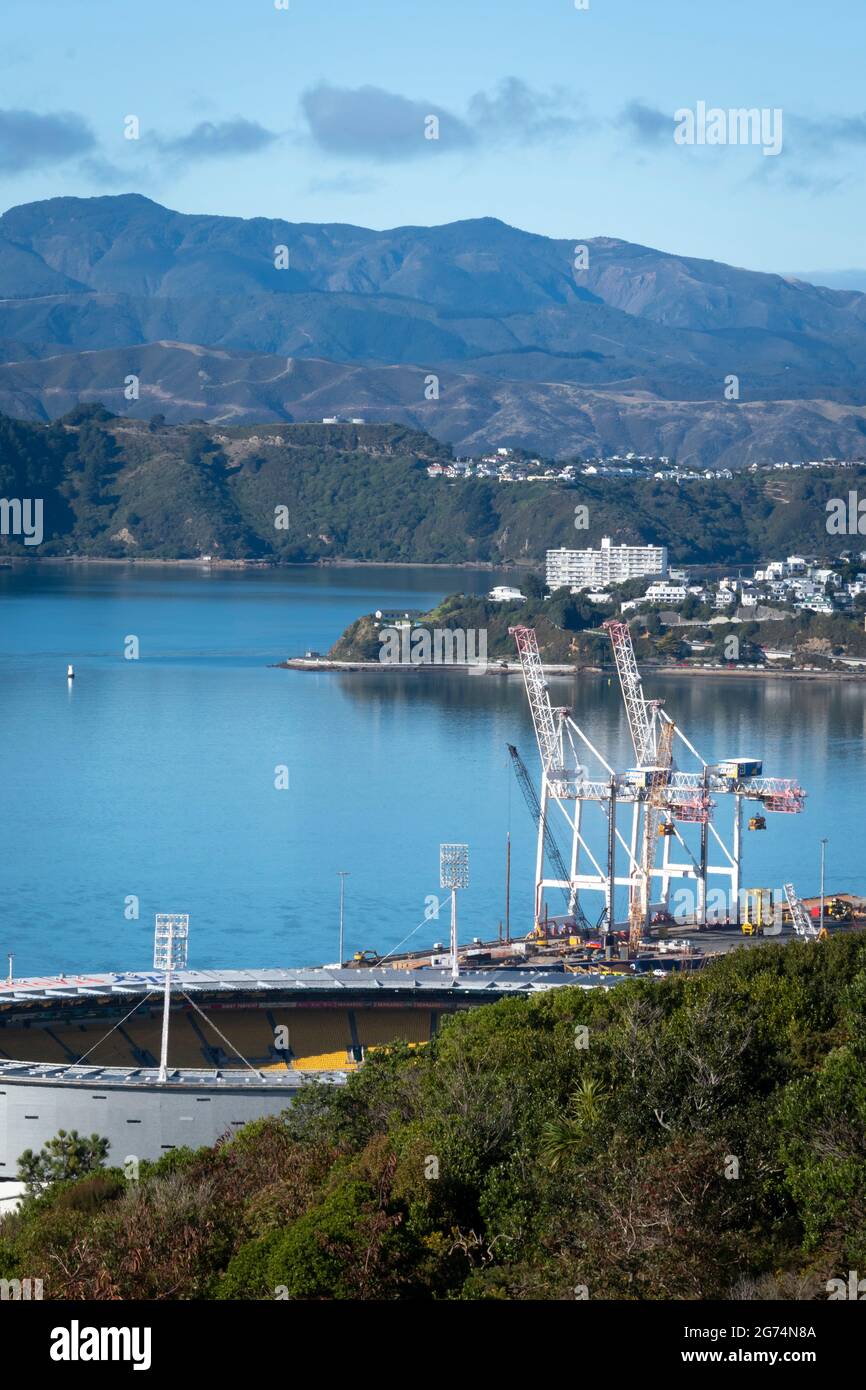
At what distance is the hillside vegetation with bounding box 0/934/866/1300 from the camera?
6.48m

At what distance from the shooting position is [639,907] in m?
18.6

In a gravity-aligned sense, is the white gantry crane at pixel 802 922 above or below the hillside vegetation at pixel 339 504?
below

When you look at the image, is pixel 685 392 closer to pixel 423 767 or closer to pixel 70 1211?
pixel 423 767

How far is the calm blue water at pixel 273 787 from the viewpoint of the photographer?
20641mm

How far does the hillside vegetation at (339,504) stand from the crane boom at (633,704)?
5401cm

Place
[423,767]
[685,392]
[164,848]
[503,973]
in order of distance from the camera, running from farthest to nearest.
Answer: [685,392]
[423,767]
[164,848]
[503,973]

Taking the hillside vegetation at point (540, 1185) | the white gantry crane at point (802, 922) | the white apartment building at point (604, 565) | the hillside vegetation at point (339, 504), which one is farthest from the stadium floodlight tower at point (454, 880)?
the hillside vegetation at point (339, 504)

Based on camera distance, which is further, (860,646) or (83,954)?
(860,646)

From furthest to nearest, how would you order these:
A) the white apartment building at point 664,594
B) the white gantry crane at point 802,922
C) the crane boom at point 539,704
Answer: the white apartment building at point 664,594 → the crane boom at point 539,704 → the white gantry crane at point 802,922

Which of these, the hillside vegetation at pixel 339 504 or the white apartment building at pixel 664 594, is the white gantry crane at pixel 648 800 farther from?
the hillside vegetation at pixel 339 504

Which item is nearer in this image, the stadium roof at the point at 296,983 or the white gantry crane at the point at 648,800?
the stadium roof at the point at 296,983

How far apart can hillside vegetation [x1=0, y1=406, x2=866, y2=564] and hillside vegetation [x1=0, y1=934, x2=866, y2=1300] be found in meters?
68.1
